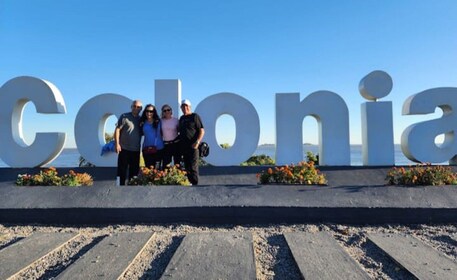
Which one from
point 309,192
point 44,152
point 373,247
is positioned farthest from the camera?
point 44,152

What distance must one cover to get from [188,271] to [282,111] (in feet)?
18.8

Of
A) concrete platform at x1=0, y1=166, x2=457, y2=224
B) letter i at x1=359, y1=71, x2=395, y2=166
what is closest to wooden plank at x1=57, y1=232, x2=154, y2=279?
concrete platform at x1=0, y1=166, x2=457, y2=224

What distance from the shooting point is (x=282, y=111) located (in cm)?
824

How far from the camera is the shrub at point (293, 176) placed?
5.76 m

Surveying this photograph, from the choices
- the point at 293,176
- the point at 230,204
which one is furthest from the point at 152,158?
the point at 293,176

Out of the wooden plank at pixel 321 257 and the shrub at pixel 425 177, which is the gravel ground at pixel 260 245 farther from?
the shrub at pixel 425 177

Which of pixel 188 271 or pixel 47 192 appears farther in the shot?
pixel 47 192

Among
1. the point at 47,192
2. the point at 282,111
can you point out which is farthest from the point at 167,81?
the point at 47,192

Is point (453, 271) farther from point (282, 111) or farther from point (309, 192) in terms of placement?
point (282, 111)

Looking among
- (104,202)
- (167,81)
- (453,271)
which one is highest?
(167,81)

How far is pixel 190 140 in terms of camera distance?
619cm

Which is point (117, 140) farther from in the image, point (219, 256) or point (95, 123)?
point (219, 256)

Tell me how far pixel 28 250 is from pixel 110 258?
98 cm

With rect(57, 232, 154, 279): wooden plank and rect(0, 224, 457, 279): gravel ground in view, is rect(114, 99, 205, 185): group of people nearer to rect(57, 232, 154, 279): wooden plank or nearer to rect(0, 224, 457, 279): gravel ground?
rect(0, 224, 457, 279): gravel ground
